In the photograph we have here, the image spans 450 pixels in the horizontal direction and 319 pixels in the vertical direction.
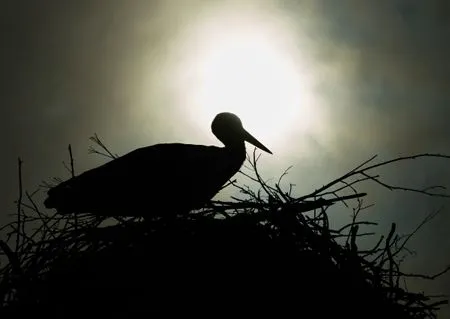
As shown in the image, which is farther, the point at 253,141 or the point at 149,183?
the point at 253,141

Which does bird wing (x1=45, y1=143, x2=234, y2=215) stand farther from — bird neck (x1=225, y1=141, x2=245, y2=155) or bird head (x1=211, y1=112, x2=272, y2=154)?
bird head (x1=211, y1=112, x2=272, y2=154)

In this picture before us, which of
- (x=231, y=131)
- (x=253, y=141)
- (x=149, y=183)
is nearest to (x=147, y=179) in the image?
(x=149, y=183)

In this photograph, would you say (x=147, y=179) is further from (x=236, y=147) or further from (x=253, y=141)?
(x=253, y=141)

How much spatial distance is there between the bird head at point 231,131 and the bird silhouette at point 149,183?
3.46 feet

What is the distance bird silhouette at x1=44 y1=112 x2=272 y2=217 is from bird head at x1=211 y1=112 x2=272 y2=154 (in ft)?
3.46

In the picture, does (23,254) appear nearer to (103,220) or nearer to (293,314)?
(103,220)

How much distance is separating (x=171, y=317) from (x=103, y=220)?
1.91m

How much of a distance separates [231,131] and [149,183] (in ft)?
6.31

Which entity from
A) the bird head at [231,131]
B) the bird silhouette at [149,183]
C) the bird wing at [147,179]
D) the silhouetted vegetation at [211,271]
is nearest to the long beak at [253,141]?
the bird head at [231,131]

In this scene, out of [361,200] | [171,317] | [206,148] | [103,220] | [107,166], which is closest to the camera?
[171,317]

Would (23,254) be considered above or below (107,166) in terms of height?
below

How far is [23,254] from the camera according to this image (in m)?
4.46

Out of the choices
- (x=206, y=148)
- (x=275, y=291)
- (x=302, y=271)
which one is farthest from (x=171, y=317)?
(x=206, y=148)

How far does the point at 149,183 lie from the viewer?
6480 mm
